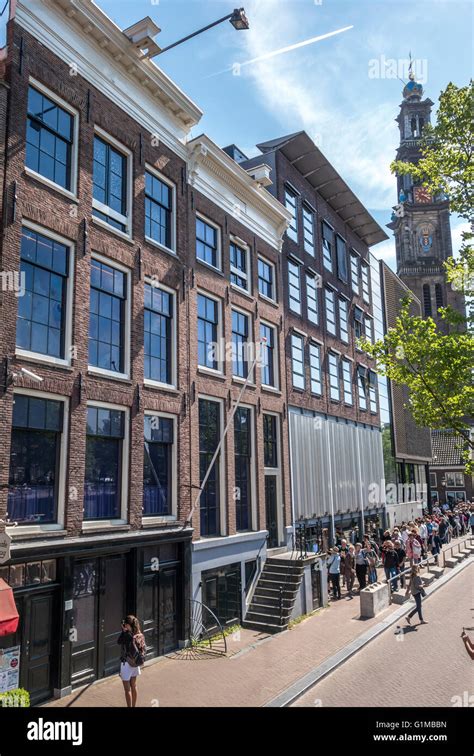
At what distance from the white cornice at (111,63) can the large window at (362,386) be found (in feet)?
57.3

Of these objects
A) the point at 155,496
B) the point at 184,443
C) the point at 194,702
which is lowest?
the point at 194,702

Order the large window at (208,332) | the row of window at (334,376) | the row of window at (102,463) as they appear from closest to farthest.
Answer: the row of window at (102,463) → the large window at (208,332) → the row of window at (334,376)

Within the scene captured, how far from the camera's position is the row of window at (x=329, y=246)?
26578mm

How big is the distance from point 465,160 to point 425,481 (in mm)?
30351

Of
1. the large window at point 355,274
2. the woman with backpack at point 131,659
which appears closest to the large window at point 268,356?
the large window at point 355,274

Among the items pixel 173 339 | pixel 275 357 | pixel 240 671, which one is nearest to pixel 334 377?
pixel 275 357

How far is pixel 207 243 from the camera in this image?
1964 centimetres

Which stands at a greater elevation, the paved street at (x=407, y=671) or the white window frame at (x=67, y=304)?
the white window frame at (x=67, y=304)

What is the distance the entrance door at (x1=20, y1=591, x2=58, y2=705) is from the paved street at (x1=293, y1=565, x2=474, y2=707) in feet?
16.6

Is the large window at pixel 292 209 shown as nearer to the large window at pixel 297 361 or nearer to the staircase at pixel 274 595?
the large window at pixel 297 361

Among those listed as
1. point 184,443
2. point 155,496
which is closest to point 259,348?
point 184,443

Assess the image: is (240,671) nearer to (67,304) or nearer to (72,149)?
(67,304)

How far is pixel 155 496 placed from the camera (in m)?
15.8

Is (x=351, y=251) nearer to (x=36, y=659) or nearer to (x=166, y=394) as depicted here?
(x=166, y=394)
